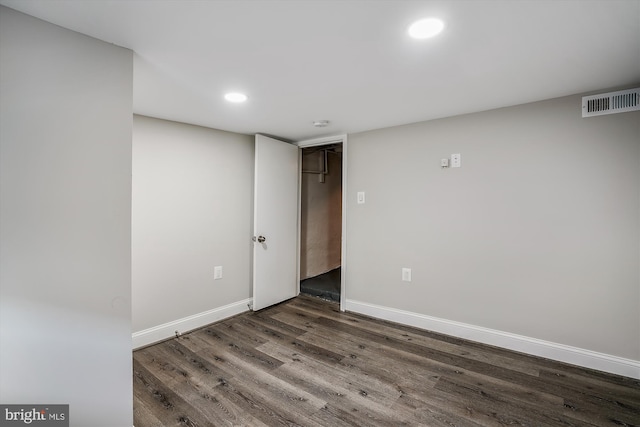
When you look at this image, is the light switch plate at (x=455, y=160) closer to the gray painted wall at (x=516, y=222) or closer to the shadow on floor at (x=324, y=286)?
the gray painted wall at (x=516, y=222)

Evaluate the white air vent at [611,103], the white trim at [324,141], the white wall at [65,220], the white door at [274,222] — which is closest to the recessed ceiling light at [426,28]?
the white wall at [65,220]

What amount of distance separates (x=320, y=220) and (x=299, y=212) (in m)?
0.82

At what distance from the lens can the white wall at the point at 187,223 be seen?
2.56 m

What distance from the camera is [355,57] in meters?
1.60

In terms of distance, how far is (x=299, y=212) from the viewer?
3924 mm

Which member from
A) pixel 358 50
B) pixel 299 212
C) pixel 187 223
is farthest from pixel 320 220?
pixel 358 50

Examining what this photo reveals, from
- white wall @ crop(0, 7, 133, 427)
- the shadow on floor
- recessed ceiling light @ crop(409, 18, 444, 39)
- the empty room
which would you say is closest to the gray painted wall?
the empty room

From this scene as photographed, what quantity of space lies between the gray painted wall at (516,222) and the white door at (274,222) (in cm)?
A: 103

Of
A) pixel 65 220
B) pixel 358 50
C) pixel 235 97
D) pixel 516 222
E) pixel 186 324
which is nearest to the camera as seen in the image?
pixel 65 220

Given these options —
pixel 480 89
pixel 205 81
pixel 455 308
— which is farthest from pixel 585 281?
pixel 205 81

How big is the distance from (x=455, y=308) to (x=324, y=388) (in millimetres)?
1493

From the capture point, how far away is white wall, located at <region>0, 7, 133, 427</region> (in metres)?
1.18

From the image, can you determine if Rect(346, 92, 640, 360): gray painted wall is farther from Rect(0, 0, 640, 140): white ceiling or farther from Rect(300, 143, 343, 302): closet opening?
Rect(300, 143, 343, 302): closet opening

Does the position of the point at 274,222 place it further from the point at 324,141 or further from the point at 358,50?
the point at 358,50
